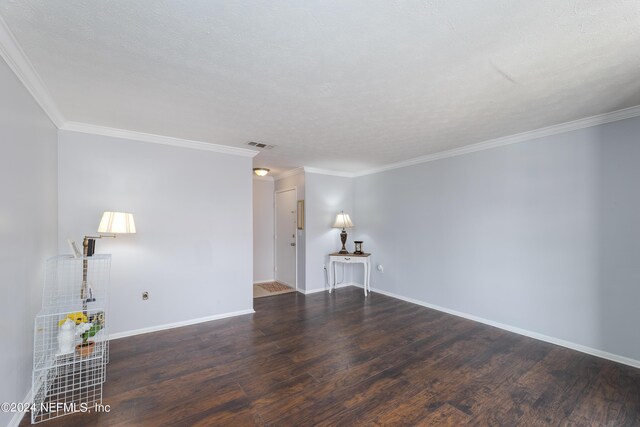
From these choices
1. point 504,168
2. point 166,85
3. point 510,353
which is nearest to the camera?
point 166,85

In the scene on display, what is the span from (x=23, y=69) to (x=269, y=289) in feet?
15.0

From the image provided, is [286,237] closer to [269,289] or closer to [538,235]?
[269,289]

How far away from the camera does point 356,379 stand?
7.97 feet

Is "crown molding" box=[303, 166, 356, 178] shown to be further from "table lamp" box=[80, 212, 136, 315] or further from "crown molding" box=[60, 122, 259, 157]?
"table lamp" box=[80, 212, 136, 315]

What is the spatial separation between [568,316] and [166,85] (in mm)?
4648

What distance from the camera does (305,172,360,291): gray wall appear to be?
5.31 meters

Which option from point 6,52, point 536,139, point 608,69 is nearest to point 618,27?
point 608,69

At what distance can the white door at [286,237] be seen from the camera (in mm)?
5660

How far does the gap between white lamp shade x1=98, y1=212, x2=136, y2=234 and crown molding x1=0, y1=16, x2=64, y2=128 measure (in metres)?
1.09

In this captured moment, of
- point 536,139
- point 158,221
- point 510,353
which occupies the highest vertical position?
point 536,139

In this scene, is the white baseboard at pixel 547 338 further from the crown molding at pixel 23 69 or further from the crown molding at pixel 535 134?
the crown molding at pixel 23 69

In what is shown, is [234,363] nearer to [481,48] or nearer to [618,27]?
[481,48]

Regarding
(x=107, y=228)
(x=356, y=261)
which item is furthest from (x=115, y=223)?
(x=356, y=261)

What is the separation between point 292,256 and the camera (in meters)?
5.70
